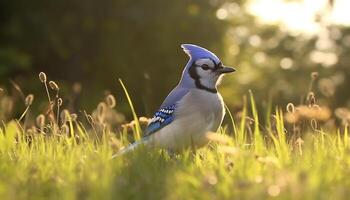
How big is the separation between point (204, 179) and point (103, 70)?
69.5ft

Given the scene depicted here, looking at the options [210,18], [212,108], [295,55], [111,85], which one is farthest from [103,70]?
[212,108]

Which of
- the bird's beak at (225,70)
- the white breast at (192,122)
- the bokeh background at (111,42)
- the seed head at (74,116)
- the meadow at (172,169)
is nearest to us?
the meadow at (172,169)

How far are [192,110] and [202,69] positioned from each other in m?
0.47

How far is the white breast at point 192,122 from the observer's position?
21.6 ft

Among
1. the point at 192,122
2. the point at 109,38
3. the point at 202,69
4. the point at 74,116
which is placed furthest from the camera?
the point at 109,38

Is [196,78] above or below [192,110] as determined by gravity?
above

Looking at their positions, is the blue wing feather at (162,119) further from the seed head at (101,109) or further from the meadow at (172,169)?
the seed head at (101,109)

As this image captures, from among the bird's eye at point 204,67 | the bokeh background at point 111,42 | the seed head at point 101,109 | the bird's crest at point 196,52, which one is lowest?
the bokeh background at point 111,42

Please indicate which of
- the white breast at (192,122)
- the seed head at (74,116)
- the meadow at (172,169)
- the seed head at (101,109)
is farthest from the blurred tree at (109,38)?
the meadow at (172,169)

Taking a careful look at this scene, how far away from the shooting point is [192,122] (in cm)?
668

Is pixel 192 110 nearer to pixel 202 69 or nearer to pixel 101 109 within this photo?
pixel 202 69

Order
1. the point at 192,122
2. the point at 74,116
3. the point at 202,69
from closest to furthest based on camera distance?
the point at 74,116 < the point at 192,122 < the point at 202,69

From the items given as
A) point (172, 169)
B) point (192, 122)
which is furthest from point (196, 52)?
point (172, 169)

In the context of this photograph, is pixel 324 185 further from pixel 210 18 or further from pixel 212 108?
pixel 210 18
